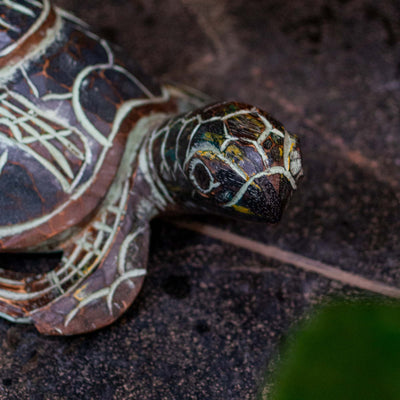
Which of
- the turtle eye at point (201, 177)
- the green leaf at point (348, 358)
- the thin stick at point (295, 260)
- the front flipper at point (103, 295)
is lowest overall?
the thin stick at point (295, 260)

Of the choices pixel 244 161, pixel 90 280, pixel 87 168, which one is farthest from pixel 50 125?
pixel 244 161

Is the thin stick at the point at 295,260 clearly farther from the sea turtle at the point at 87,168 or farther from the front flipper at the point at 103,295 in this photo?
the front flipper at the point at 103,295

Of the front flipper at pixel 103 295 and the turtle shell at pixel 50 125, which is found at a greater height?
the turtle shell at pixel 50 125

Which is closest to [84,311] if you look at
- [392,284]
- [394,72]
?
[392,284]

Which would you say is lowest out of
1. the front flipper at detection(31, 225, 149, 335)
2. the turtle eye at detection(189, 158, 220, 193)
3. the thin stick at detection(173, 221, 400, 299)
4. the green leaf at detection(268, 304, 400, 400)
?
the thin stick at detection(173, 221, 400, 299)

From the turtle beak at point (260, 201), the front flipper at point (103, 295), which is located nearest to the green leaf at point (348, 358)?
the turtle beak at point (260, 201)

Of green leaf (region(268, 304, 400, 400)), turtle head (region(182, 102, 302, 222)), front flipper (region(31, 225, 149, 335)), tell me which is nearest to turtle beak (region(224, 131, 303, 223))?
turtle head (region(182, 102, 302, 222))

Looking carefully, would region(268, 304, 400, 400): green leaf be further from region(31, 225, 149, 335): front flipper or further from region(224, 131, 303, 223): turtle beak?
region(31, 225, 149, 335): front flipper

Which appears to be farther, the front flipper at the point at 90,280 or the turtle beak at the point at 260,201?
the front flipper at the point at 90,280
